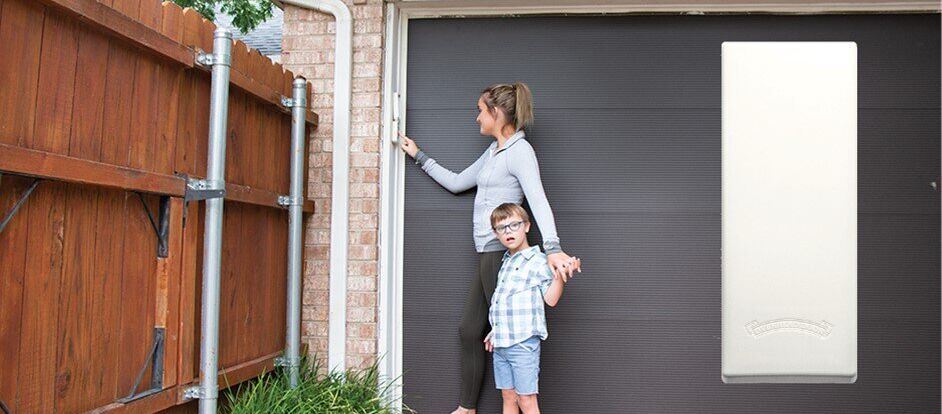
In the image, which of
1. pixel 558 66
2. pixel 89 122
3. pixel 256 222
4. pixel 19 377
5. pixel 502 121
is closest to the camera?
pixel 19 377

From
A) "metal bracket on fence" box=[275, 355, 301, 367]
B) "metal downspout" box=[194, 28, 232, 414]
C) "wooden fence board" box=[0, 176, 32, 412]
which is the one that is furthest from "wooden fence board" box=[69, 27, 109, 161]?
"metal bracket on fence" box=[275, 355, 301, 367]

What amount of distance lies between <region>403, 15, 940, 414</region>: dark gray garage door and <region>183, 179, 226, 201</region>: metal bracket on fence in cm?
134

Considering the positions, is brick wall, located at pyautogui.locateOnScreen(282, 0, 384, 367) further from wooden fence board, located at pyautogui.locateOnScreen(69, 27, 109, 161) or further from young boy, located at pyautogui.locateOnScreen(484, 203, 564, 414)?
wooden fence board, located at pyautogui.locateOnScreen(69, 27, 109, 161)

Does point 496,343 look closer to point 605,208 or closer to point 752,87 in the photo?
point 605,208

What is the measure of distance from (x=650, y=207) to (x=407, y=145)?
1.22 m

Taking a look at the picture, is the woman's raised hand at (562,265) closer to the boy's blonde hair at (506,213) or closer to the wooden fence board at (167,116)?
the boy's blonde hair at (506,213)

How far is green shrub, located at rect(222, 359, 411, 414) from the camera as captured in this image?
9.98ft

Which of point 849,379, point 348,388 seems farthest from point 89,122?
point 849,379

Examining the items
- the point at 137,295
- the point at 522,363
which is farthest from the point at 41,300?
the point at 522,363

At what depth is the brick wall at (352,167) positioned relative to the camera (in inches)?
148

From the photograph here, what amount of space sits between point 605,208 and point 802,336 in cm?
231

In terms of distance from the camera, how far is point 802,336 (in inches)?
63.1

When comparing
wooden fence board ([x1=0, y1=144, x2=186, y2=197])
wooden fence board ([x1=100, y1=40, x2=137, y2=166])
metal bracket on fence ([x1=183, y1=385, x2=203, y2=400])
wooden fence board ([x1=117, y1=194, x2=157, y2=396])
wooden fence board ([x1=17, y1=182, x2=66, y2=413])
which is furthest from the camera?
metal bracket on fence ([x1=183, y1=385, x2=203, y2=400])

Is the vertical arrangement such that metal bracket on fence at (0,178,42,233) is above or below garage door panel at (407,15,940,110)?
below
